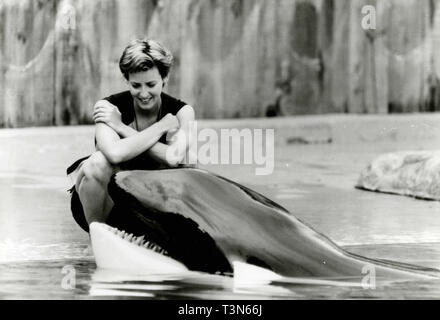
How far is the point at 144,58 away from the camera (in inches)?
209

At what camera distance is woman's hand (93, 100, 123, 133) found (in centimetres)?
531

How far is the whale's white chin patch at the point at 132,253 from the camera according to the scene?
4957 millimetres

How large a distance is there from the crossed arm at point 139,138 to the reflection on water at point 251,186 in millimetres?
615

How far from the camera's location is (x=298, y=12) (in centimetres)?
973

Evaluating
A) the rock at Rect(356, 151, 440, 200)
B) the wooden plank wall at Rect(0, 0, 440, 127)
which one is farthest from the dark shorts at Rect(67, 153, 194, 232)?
the wooden plank wall at Rect(0, 0, 440, 127)

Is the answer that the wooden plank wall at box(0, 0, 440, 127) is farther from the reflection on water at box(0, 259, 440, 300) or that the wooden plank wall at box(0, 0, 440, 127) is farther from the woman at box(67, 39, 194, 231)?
the reflection on water at box(0, 259, 440, 300)

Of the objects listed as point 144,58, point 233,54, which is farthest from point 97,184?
point 233,54

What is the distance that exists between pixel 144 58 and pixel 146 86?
14 centimetres

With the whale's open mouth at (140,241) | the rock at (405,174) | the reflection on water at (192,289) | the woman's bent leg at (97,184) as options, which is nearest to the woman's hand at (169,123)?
the woman's bent leg at (97,184)

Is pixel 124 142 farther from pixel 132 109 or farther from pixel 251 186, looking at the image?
pixel 251 186

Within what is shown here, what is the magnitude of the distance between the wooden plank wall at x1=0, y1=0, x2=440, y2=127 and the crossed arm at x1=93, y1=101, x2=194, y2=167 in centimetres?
387
